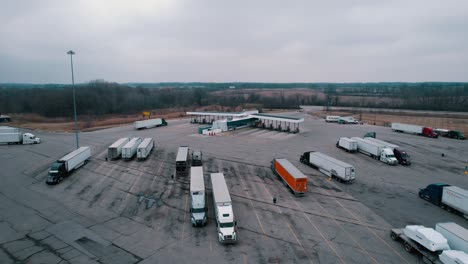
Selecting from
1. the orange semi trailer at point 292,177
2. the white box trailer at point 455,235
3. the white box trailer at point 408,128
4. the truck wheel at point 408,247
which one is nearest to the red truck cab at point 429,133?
the white box trailer at point 408,128

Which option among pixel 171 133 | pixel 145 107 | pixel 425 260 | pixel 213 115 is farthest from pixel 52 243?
pixel 145 107

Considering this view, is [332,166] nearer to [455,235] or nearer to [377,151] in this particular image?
[377,151]

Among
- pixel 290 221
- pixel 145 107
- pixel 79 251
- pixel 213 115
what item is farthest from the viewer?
pixel 145 107

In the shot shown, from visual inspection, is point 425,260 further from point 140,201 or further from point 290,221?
point 140,201

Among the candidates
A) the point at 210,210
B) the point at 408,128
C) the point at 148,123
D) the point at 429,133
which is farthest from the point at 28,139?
the point at 429,133

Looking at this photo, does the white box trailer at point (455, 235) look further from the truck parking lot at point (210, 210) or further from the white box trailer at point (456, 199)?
the white box trailer at point (456, 199)

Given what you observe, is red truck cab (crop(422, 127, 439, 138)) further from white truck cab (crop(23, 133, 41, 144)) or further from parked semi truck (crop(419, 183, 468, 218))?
white truck cab (crop(23, 133, 41, 144))

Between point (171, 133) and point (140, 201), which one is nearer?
point (140, 201)

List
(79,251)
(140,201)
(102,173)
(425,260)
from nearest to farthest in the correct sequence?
(425,260) < (79,251) < (140,201) < (102,173)
